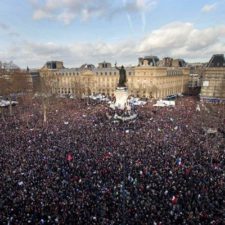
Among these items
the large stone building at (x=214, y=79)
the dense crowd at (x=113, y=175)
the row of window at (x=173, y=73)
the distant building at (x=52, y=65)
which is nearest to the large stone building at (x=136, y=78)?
the row of window at (x=173, y=73)

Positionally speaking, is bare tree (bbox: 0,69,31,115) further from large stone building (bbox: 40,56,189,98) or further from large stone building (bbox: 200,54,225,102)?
large stone building (bbox: 200,54,225,102)

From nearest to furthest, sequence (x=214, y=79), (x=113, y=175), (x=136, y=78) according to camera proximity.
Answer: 1. (x=113, y=175)
2. (x=214, y=79)
3. (x=136, y=78)

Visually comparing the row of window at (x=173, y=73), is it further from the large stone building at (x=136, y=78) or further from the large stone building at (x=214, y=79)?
the large stone building at (x=214, y=79)

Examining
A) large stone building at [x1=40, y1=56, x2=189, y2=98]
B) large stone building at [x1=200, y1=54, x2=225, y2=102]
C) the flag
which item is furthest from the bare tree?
large stone building at [x1=200, y1=54, x2=225, y2=102]

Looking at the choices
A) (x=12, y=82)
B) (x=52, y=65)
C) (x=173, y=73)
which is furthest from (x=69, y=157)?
(x=52, y=65)

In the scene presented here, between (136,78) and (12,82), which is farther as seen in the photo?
(136,78)

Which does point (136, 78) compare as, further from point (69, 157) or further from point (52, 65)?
point (69, 157)
